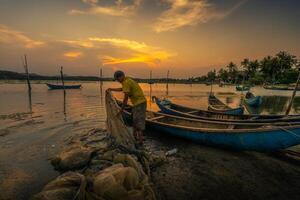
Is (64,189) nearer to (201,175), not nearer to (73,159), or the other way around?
(73,159)

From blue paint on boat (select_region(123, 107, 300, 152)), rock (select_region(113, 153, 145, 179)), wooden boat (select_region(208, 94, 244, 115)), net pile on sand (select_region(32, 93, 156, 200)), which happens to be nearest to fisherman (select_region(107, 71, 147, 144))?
net pile on sand (select_region(32, 93, 156, 200))

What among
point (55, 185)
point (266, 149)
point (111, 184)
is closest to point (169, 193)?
point (111, 184)

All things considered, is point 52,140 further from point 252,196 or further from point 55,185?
point 252,196

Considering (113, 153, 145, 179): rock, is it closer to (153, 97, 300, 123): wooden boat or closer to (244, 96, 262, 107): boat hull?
(153, 97, 300, 123): wooden boat

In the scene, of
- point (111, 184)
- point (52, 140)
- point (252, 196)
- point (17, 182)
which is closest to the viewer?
point (111, 184)

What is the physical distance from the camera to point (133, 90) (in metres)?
6.26

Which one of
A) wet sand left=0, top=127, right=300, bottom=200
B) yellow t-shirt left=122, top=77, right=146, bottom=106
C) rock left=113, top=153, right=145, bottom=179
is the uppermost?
yellow t-shirt left=122, top=77, right=146, bottom=106

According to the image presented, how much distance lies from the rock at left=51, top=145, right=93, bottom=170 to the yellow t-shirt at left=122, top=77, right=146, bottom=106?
2.32 metres

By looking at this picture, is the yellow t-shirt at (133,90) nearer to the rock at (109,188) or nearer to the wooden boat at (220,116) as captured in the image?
the rock at (109,188)

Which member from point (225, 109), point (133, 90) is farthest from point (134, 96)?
point (225, 109)

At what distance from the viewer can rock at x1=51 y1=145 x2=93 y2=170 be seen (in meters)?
5.10

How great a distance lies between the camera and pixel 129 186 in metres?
3.22

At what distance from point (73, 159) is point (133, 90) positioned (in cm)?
296

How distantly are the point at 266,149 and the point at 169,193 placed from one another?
13.4ft
